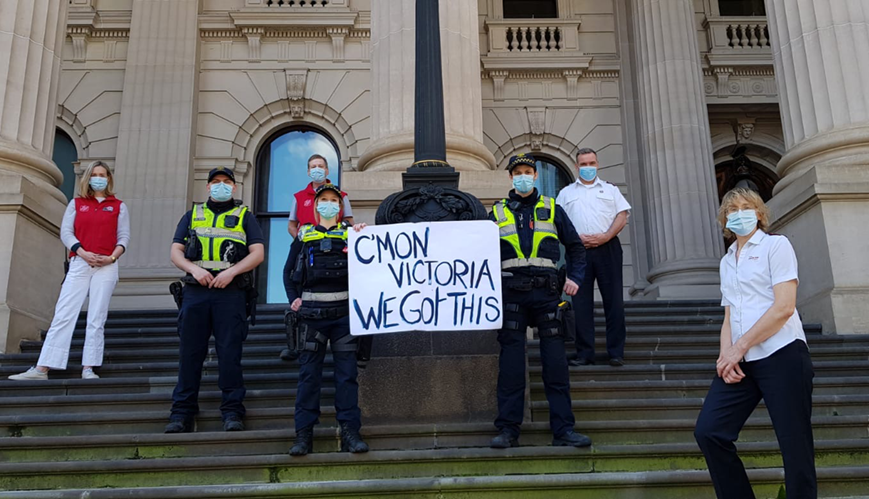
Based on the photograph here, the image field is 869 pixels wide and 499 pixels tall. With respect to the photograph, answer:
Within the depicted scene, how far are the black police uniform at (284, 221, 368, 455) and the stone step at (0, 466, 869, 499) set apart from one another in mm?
394

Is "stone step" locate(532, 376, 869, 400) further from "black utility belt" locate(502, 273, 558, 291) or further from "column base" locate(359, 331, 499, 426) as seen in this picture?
"black utility belt" locate(502, 273, 558, 291)

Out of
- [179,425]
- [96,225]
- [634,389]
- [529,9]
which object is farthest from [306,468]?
[529,9]

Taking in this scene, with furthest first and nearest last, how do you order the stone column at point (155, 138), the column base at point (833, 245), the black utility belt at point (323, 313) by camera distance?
the stone column at point (155, 138) < the column base at point (833, 245) < the black utility belt at point (323, 313)

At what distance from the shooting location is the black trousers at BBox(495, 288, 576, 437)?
5.20 m

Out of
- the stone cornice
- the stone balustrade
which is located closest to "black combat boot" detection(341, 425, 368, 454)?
the stone cornice

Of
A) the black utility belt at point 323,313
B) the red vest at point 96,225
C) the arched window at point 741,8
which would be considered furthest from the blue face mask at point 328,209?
the arched window at point 741,8

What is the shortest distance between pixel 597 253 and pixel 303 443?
336 cm

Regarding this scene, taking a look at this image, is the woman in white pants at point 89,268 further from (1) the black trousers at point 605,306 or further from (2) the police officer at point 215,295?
(1) the black trousers at point 605,306

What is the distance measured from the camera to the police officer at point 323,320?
5.14 meters

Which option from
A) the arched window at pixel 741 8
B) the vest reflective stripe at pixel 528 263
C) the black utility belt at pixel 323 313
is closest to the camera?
the black utility belt at pixel 323 313

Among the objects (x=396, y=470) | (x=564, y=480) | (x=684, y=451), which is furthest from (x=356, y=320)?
(x=684, y=451)

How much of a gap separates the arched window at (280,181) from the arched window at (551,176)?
4252mm

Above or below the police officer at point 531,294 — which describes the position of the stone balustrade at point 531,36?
above

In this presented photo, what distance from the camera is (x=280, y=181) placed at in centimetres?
1523
